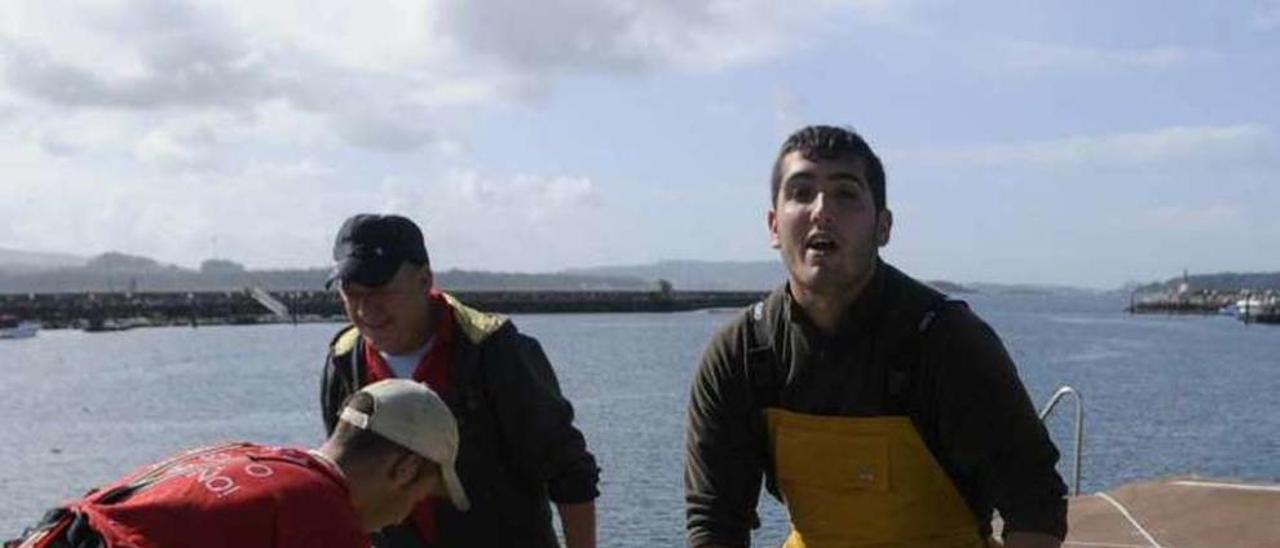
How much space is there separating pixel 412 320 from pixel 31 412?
53.8 metres

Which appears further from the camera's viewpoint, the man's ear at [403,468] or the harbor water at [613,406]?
the harbor water at [613,406]

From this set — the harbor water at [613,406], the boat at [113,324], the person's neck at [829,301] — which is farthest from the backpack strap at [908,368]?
the boat at [113,324]

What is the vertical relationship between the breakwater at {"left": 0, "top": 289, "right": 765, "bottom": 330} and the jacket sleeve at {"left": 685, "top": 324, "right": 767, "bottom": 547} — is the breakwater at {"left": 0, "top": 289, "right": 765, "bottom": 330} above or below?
below

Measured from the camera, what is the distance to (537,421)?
4.37 meters

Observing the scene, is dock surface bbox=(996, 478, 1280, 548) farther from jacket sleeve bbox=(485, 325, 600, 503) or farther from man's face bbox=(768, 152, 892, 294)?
man's face bbox=(768, 152, 892, 294)

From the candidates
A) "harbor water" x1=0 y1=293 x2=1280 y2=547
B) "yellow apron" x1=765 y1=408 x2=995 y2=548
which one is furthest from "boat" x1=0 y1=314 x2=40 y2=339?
"yellow apron" x1=765 y1=408 x2=995 y2=548

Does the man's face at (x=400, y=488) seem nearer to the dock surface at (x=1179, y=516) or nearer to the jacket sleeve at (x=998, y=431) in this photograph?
the jacket sleeve at (x=998, y=431)

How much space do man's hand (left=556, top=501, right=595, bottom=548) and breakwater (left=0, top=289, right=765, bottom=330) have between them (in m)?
115

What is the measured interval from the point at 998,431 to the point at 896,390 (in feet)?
0.80

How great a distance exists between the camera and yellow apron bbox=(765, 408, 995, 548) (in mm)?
3754

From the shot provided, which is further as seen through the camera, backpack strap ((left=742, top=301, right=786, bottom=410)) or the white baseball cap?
backpack strap ((left=742, top=301, right=786, bottom=410))

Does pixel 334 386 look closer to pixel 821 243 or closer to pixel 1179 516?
pixel 821 243

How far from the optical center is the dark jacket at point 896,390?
365 centimetres

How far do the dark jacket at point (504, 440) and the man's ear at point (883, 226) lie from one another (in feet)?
3.48
